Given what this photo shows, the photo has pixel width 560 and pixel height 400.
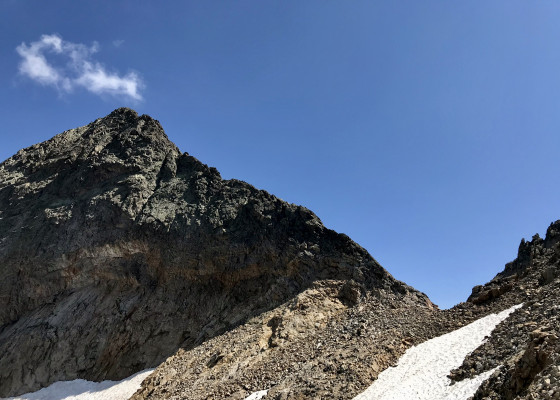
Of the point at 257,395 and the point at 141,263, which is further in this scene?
the point at 141,263

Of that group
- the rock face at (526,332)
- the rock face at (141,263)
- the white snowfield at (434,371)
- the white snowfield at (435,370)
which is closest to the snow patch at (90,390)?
the rock face at (141,263)

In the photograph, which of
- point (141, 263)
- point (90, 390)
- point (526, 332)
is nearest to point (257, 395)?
point (526, 332)

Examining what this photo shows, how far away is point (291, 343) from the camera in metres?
25.6

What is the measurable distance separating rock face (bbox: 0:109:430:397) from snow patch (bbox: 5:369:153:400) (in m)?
0.71

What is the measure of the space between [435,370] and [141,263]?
25495 mm

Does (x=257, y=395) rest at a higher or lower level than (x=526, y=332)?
lower

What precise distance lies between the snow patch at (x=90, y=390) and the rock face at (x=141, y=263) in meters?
0.71

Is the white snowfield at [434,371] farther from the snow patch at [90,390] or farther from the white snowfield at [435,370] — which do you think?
the snow patch at [90,390]

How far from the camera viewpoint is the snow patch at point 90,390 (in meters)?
28.9

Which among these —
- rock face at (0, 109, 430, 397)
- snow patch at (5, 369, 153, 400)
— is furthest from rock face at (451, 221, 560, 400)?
snow patch at (5, 369, 153, 400)

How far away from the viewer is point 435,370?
19.1 meters

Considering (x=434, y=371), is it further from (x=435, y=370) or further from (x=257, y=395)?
(x=257, y=395)

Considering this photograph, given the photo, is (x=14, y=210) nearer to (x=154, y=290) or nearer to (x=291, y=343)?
(x=154, y=290)

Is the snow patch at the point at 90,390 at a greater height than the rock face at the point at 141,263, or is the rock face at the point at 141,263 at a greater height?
the rock face at the point at 141,263
